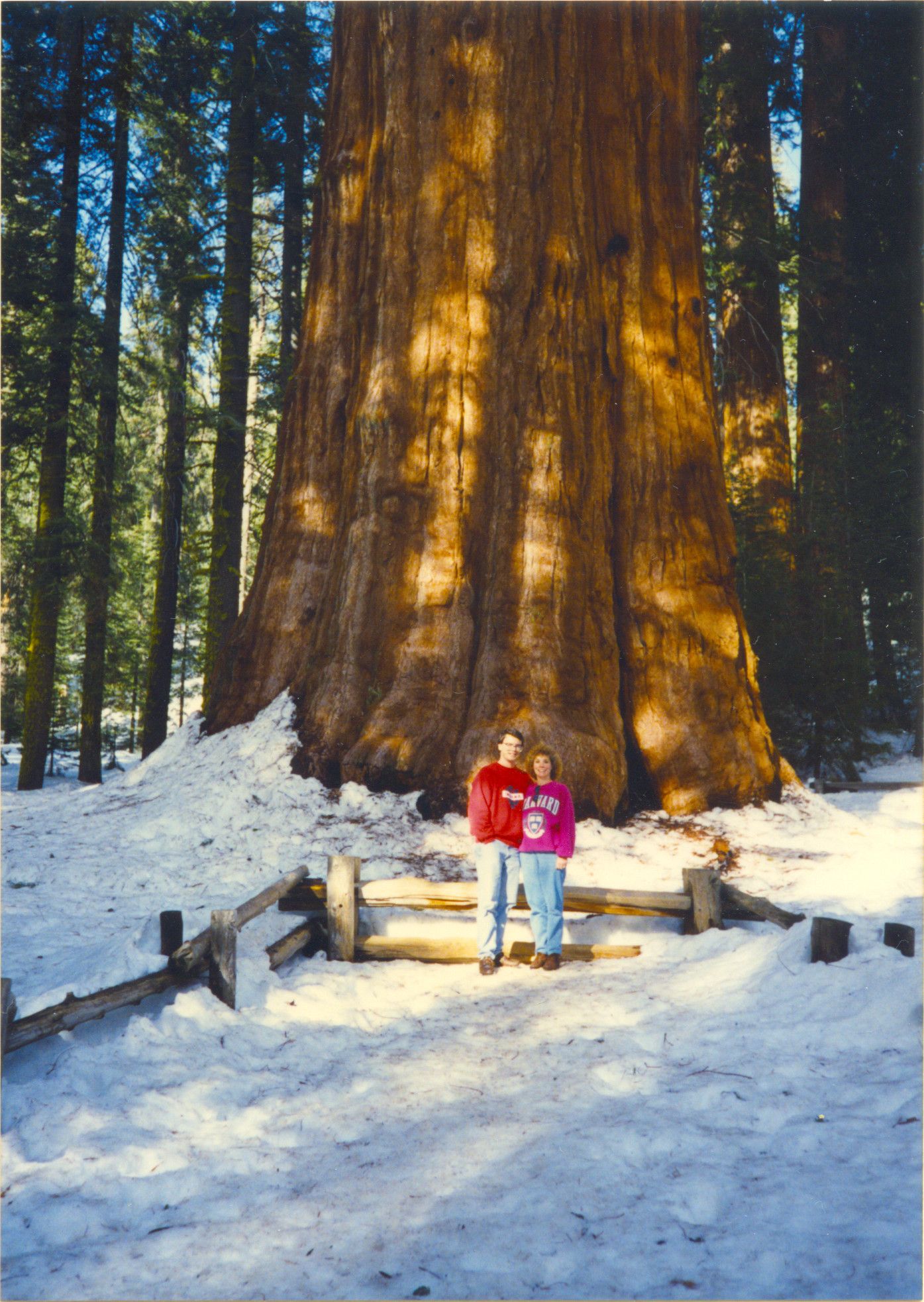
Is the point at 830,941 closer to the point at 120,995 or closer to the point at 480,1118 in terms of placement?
the point at 480,1118

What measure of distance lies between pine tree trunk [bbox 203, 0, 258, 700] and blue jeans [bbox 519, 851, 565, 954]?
976 cm

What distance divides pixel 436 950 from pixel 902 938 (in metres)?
2.78

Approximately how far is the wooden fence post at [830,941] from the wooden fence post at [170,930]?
3628 mm

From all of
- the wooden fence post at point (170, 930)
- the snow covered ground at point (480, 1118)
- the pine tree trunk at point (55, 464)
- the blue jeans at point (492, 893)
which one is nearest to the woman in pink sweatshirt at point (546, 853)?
the blue jeans at point (492, 893)

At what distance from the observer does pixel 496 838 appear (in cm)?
606

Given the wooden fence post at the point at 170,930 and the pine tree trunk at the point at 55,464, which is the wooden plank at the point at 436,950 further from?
the pine tree trunk at the point at 55,464

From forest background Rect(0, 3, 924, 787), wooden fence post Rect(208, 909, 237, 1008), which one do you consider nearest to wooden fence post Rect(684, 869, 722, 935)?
wooden fence post Rect(208, 909, 237, 1008)

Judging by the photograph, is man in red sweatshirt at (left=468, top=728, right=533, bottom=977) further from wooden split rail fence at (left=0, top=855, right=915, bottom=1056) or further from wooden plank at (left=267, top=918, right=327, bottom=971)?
wooden plank at (left=267, top=918, right=327, bottom=971)

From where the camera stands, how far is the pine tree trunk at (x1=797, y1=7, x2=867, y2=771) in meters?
13.2

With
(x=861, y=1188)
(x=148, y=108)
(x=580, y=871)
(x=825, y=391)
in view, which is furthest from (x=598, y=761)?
(x=148, y=108)

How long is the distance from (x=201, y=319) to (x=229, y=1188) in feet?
60.2

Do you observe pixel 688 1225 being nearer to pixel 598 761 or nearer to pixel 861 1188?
pixel 861 1188

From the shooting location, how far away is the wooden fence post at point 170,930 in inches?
218

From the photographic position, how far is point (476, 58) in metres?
9.26
